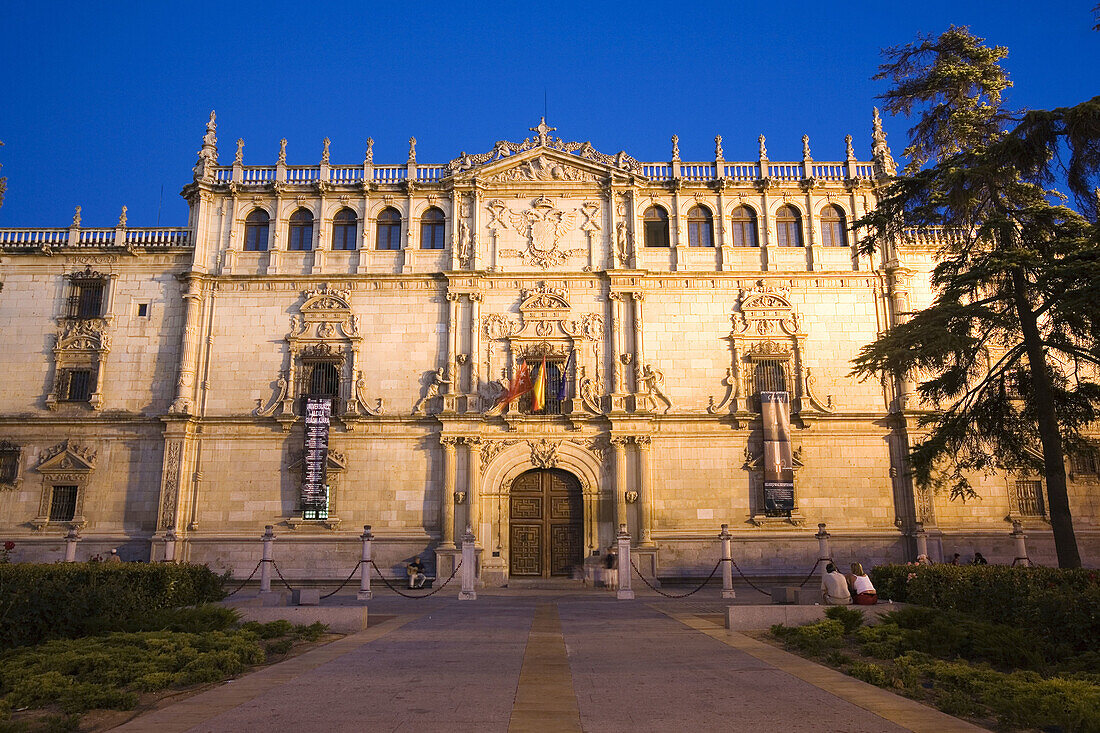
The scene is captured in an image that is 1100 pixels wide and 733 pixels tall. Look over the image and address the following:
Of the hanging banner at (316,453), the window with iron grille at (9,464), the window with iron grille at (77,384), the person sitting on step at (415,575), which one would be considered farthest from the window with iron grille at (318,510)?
the window with iron grille at (9,464)

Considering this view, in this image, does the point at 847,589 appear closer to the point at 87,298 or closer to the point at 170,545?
the point at 170,545

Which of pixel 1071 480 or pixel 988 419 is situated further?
pixel 1071 480

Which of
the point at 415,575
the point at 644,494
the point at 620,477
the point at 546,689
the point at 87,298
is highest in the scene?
the point at 87,298

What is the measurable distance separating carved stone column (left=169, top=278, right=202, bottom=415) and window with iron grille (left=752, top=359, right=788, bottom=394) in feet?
69.7

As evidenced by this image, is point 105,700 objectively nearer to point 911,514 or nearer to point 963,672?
point 963,672

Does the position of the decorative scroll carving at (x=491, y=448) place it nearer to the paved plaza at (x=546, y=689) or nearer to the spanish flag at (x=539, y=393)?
the spanish flag at (x=539, y=393)

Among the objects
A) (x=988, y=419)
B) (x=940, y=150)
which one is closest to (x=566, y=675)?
(x=988, y=419)

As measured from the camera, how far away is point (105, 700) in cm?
864

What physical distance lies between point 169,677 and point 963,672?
371 inches

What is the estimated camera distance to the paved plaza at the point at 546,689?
25.3 ft

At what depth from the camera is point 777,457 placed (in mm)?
29672

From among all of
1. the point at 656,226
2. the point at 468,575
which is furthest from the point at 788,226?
the point at 468,575

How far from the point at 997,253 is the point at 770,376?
12636 mm

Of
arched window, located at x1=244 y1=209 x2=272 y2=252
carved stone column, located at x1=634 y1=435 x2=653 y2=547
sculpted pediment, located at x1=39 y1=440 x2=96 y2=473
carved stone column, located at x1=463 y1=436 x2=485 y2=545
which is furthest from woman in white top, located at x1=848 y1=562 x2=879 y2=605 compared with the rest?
sculpted pediment, located at x1=39 y1=440 x2=96 y2=473
